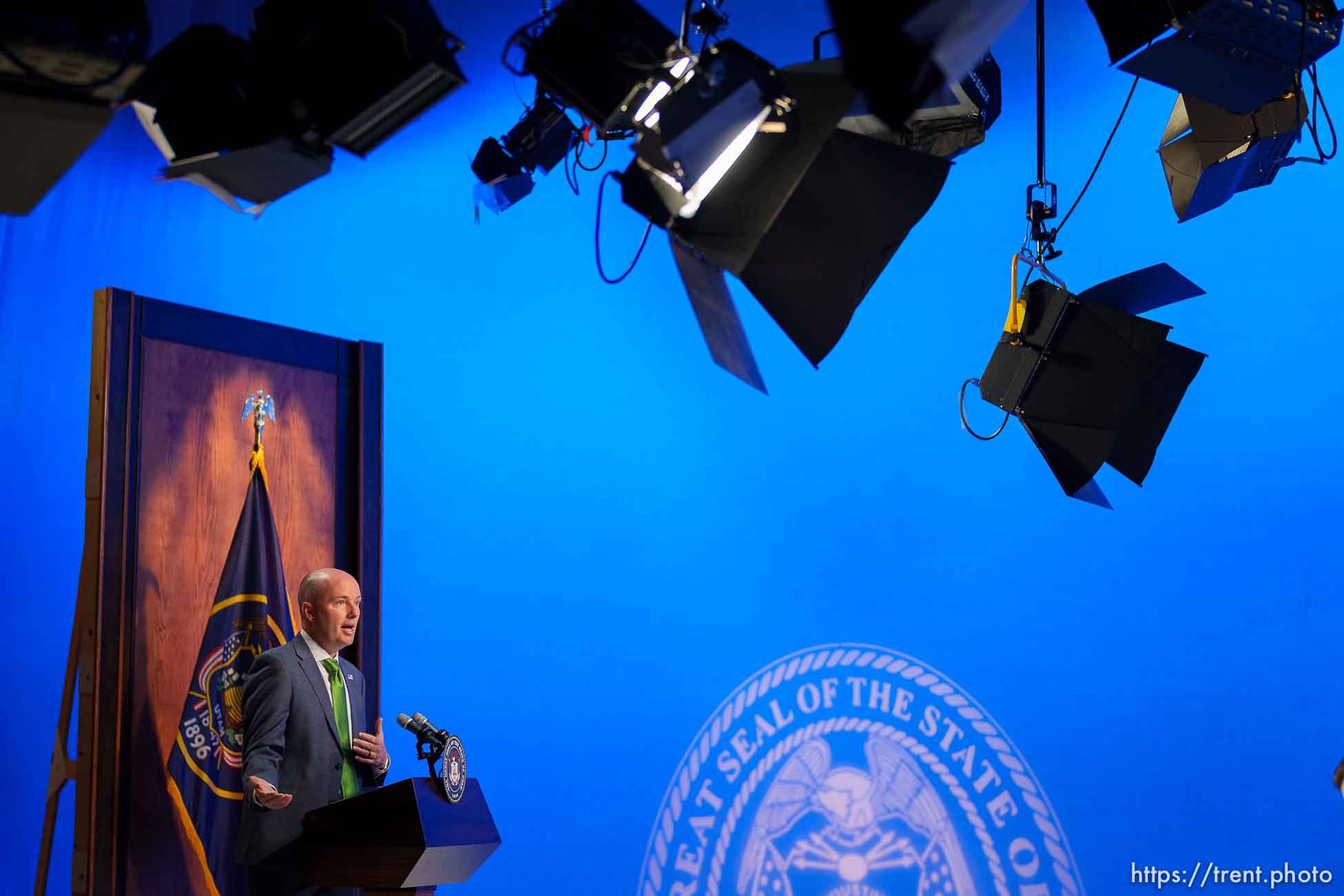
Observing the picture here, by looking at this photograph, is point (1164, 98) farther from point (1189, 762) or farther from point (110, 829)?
point (110, 829)

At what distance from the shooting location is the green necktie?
355 centimetres

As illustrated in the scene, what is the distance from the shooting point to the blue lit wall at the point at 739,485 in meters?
3.99

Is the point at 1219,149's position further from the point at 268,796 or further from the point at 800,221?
the point at 268,796

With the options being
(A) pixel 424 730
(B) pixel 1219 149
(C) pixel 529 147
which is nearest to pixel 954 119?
(B) pixel 1219 149

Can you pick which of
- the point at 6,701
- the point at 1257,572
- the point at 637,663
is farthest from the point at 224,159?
the point at 6,701

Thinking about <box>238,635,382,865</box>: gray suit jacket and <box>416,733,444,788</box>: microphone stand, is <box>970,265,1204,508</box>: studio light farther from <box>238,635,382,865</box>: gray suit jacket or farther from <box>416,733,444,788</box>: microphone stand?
<box>238,635,382,865</box>: gray suit jacket

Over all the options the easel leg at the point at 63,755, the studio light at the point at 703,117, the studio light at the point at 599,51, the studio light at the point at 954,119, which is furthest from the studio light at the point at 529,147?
the easel leg at the point at 63,755

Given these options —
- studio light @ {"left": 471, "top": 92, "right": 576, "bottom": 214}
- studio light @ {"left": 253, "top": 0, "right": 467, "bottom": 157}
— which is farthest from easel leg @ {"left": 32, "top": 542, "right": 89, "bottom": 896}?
studio light @ {"left": 253, "top": 0, "right": 467, "bottom": 157}

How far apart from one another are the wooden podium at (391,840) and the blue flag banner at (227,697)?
0.68m

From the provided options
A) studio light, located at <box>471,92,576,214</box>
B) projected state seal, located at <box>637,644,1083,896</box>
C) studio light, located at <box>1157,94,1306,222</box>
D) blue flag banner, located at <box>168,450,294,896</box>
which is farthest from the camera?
projected state seal, located at <box>637,644,1083,896</box>

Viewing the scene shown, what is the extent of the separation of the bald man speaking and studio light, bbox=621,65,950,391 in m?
1.87

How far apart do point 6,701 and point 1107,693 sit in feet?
14.5

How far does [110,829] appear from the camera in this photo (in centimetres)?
337

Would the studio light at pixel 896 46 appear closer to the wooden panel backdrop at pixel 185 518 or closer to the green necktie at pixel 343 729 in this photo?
the green necktie at pixel 343 729
